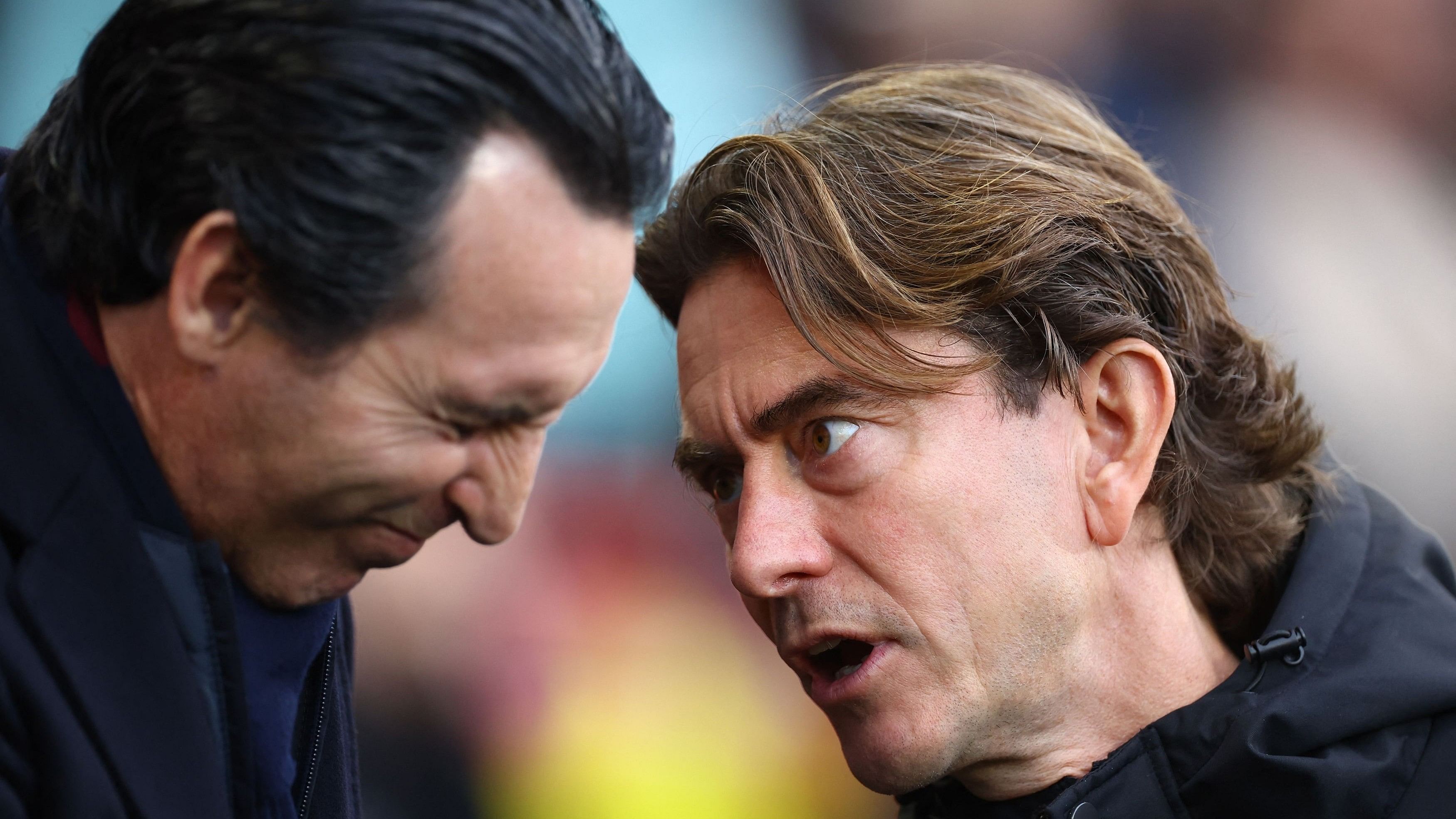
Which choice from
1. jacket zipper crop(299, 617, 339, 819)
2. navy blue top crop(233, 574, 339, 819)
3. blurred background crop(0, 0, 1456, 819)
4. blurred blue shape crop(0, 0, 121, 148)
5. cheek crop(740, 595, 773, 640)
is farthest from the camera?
blurred background crop(0, 0, 1456, 819)

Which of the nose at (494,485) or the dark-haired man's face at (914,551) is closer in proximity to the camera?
the nose at (494,485)

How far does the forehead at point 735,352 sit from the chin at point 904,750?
20.5 inches

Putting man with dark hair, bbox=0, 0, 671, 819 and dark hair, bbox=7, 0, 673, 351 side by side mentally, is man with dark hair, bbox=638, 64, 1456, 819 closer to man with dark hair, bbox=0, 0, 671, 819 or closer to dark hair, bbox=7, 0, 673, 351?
man with dark hair, bbox=0, 0, 671, 819

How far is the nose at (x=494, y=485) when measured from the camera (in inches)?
53.3

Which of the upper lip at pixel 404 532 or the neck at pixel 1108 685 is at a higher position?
the upper lip at pixel 404 532

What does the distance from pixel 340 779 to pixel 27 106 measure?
286 centimetres

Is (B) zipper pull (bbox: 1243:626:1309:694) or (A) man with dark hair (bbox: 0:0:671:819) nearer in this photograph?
(A) man with dark hair (bbox: 0:0:671:819)

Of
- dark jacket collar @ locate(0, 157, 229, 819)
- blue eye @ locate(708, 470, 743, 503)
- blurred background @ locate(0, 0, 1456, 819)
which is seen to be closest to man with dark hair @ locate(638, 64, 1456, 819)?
blue eye @ locate(708, 470, 743, 503)

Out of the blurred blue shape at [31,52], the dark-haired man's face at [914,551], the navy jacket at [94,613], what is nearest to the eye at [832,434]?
the dark-haired man's face at [914,551]

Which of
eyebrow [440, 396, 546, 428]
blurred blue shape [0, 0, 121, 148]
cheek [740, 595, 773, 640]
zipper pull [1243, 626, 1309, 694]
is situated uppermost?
blurred blue shape [0, 0, 121, 148]

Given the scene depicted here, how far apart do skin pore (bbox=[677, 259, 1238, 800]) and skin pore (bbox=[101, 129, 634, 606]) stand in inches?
22.7

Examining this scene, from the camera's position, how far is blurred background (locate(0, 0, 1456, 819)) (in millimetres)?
4031

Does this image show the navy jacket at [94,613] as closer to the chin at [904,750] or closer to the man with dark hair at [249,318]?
the man with dark hair at [249,318]

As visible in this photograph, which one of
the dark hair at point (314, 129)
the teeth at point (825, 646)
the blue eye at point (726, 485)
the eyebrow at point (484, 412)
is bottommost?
the teeth at point (825, 646)
